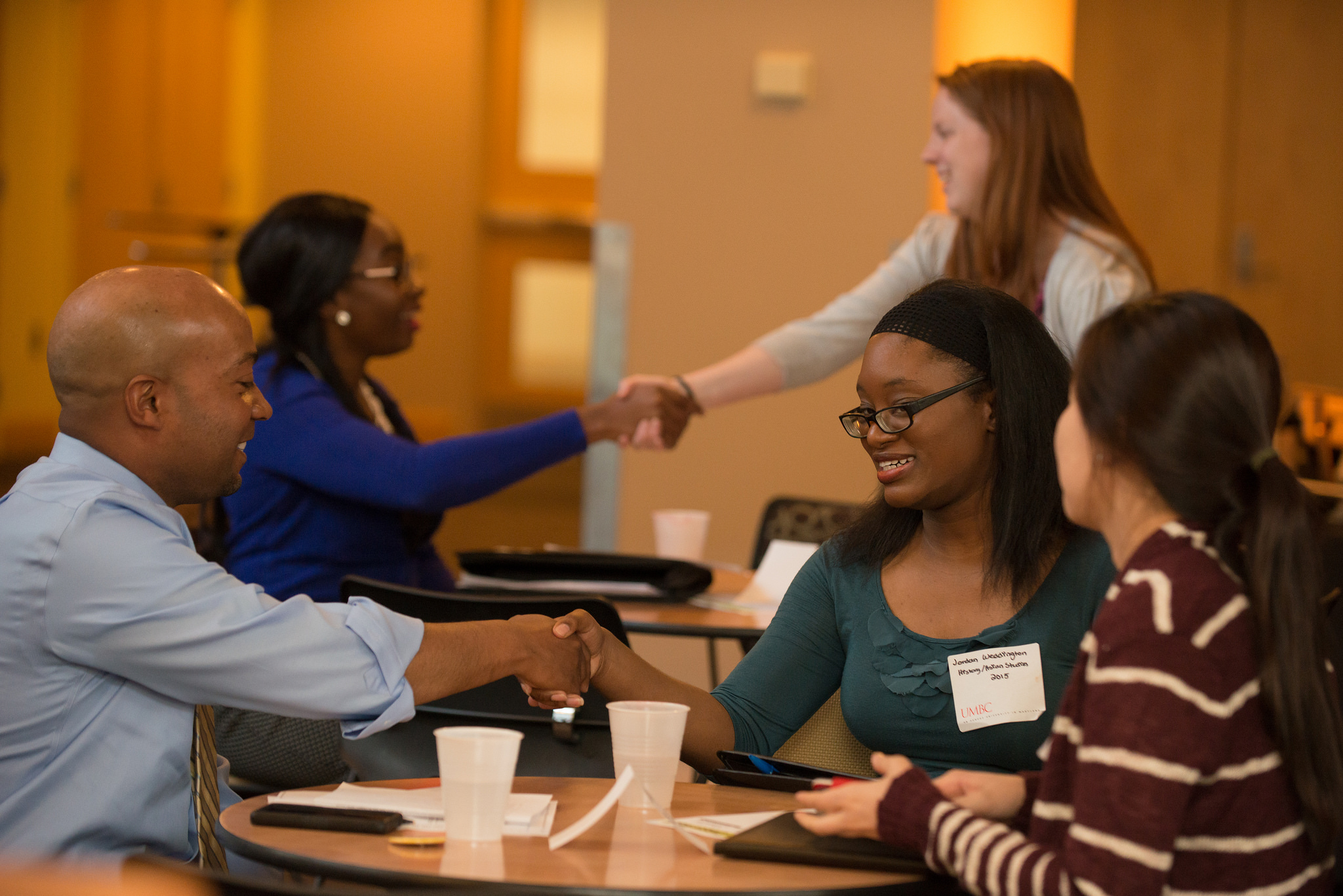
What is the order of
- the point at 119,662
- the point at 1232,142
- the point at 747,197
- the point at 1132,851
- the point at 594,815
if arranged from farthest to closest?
the point at 1232,142 < the point at 747,197 < the point at 119,662 < the point at 594,815 < the point at 1132,851

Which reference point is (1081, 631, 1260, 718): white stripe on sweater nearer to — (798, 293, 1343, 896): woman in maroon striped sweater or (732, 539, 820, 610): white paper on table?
(798, 293, 1343, 896): woman in maroon striped sweater

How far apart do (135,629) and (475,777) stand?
0.45 metres

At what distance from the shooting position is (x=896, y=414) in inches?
72.8

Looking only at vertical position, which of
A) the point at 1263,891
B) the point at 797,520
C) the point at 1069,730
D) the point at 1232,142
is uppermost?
the point at 1232,142

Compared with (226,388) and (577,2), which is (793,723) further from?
(577,2)

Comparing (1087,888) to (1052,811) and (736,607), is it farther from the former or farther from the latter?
(736,607)

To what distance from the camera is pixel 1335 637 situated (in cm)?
223

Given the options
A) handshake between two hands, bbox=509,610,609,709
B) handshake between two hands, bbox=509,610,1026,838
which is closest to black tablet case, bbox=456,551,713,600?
handshake between two hands, bbox=509,610,609,709

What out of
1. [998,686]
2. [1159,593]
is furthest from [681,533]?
[1159,593]

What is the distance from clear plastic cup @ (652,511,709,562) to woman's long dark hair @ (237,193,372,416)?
0.76 meters

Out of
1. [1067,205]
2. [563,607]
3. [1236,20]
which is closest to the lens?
[563,607]

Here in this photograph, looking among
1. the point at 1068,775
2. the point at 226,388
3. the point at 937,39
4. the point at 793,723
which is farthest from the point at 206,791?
the point at 937,39

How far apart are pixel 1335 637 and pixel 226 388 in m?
1.78

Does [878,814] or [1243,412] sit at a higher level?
[1243,412]
